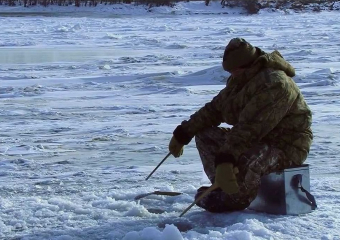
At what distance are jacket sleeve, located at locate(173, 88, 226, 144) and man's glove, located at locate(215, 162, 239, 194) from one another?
0.71 meters

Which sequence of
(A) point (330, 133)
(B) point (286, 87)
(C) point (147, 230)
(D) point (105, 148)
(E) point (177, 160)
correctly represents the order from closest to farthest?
(C) point (147, 230), (B) point (286, 87), (E) point (177, 160), (D) point (105, 148), (A) point (330, 133)

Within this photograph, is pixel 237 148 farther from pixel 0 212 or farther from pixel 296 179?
pixel 0 212

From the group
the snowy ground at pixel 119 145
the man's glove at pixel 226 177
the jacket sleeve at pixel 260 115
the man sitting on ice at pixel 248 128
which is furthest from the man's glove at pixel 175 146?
the man's glove at pixel 226 177

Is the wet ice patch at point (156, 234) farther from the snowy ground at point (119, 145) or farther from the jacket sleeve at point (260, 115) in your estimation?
the jacket sleeve at point (260, 115)

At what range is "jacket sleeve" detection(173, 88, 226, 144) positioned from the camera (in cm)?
467

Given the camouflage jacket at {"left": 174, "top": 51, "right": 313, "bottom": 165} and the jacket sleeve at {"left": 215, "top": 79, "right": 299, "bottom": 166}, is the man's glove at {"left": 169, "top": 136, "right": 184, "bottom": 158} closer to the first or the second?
the camouflage jacket at {"left": 174, "top": 51, "right": 313, "bottom": 165}

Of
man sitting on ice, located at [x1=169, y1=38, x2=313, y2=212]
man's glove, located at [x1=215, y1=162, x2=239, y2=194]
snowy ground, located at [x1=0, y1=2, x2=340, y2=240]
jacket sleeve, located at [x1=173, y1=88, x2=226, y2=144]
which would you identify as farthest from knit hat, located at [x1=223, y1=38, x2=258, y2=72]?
snowy ground, located at [x1=0, y1=2, x2=340, y2=240]

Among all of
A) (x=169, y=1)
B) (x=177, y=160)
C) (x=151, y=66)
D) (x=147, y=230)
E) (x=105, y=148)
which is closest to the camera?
(x=147, y=230)

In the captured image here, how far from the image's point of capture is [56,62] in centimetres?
1505

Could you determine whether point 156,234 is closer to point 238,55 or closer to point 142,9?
point 238,55

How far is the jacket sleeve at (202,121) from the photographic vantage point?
4.67 meters

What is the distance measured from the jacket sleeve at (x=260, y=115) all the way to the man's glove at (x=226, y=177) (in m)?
0.09

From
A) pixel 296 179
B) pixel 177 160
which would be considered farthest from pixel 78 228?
pixel 177 160

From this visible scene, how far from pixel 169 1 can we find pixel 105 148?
3665 centimetres
